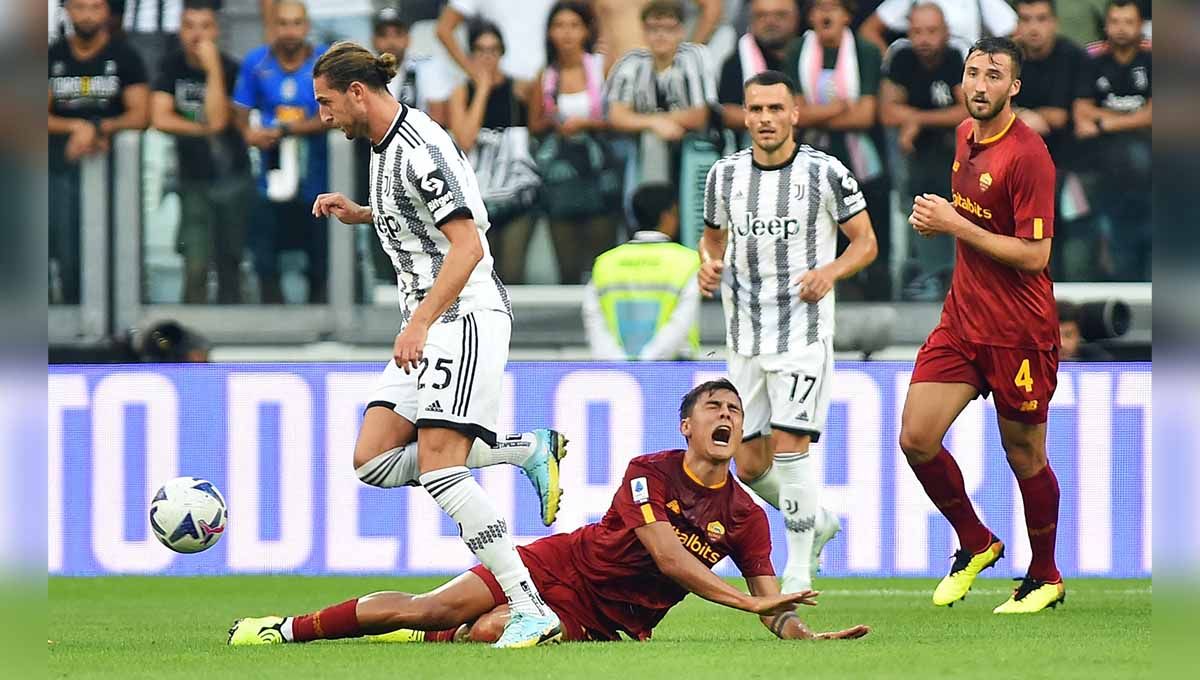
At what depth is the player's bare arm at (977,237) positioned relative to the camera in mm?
6430

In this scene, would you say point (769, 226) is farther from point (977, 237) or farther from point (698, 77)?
point (698, 77)

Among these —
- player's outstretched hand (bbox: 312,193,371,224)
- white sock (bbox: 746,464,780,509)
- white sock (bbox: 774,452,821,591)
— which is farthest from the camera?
white sock (bbox: 746,464,780,509)

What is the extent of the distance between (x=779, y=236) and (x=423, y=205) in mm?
2437

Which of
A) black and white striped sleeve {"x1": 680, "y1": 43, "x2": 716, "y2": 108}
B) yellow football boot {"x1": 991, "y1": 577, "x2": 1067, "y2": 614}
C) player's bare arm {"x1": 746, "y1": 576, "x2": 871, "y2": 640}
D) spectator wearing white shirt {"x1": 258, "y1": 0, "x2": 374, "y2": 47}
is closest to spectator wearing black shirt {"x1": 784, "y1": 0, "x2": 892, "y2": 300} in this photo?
black and white striped sleeve {"x1": 680, "y1": 43, "x2": 716, "y2": 108}

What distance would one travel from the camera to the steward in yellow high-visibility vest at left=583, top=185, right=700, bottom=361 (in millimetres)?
9711

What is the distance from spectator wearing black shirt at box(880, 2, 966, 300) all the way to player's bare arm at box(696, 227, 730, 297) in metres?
3.36

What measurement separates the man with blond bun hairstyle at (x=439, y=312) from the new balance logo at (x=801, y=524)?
6.74 feet

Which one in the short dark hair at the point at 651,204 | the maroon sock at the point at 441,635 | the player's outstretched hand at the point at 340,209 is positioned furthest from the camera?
the short dark hair at the point at 651,204

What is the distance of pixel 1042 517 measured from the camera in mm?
7211

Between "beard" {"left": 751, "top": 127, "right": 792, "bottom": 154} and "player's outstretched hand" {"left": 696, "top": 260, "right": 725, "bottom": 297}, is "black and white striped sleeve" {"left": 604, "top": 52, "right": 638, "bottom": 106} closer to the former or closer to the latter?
"beard" {"left": 751, "top": 127, "right": 792, "bottom": 154}

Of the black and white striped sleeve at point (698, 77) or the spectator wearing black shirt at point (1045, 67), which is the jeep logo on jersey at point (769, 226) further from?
the spectator wearing black shirt at point (1045, 67)

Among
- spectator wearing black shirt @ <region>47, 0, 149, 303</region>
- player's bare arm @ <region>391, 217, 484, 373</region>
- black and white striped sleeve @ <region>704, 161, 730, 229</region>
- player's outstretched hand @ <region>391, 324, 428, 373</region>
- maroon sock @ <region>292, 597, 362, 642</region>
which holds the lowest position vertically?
maroon sock @ <region>292, 597, 362, 642</region>

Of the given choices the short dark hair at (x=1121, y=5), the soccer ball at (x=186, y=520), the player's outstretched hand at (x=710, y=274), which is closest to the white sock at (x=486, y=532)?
the soccer ball at (x=186, y=520)

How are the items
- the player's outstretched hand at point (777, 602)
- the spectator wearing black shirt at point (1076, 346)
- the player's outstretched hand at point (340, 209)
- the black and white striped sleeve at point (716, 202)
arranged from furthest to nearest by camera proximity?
the spectator wearing black shirt at point (1076, 346) < the black and white striped sleeve at point (716, 202) < the player's outstretched hand at point (340, 209) < the player's outstretched hand at point (777, 602)
